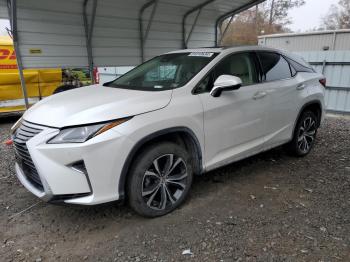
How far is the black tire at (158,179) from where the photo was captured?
2801 mm

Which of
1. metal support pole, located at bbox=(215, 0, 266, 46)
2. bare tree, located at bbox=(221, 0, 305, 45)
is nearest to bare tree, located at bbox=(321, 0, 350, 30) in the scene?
bare tree, located at bbox=(221, 0, 305, 45)

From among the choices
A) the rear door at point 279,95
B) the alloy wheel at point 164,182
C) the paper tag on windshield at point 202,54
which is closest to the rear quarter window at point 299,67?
the rear door at point 279,95

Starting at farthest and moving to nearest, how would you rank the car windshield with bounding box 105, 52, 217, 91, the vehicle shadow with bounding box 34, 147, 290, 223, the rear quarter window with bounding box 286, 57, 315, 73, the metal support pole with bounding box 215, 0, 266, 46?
the metal support pole with bounding box 215, 0, 266, 46 < the rear quarter window with bounding box 286, 57, 315, 73 < the car windshield with bounding box 105, 52, 217, 91 < the vehicle shadow with bounding box 34, 147, 290, 223

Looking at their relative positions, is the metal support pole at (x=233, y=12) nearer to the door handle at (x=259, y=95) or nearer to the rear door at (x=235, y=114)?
the rear door at (x=235, y=114)

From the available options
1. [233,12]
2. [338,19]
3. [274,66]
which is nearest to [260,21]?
[338,19]

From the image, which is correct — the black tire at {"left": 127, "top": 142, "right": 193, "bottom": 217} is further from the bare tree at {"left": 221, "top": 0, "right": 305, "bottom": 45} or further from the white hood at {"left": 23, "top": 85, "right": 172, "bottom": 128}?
the bare tree at {"left": 221, "top": 0, "right": 305, "bottom": 45}

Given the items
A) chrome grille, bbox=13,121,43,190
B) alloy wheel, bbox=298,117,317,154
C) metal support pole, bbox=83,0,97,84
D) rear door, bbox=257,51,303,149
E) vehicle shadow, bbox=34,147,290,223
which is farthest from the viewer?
Answer: metal support pole, bbox=83,0,97,84

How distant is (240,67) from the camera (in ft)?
12.4

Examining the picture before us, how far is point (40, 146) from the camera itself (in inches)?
99.6

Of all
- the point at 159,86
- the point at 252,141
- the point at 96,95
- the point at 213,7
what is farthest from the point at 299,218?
the point at 213,7

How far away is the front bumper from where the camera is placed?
2475mm

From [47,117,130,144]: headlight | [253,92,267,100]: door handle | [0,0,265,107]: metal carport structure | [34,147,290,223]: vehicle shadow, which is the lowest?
[34,147,290,223]: vehicle shadow

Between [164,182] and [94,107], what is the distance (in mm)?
1009

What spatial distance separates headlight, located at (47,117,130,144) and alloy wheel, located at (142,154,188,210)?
62 cm
